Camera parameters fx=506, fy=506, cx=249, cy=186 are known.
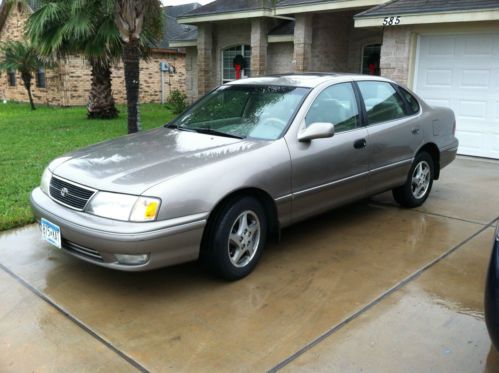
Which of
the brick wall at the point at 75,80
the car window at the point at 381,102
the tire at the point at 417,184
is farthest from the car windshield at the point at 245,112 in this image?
the brick wall at the point at 75,80

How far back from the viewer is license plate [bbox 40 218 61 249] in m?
3.89

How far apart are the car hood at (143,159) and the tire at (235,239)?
0.43m

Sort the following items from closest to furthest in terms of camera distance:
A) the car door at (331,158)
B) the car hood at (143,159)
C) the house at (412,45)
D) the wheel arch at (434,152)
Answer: the car hood at (143,159)
the car door at (331,158)
the wheel arch at (434,152)
the house at (412,45)

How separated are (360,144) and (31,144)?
8215mm

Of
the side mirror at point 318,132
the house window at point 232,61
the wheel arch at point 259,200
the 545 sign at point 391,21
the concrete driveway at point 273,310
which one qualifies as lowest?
the concrete driveway at point 273,310

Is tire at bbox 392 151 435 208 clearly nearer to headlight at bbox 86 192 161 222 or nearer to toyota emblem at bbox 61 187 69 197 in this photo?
headlight at bbox 86 192 161 222

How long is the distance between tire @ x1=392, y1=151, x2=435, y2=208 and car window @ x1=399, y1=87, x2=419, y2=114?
20.7 inches

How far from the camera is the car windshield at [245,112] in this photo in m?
4.61

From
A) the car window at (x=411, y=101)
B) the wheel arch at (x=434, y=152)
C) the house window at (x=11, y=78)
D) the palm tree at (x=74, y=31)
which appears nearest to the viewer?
the car window at (x=411, y=101)

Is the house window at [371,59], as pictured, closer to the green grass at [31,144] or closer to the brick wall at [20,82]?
the green grass at [31,144]

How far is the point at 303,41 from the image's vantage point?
43.9 ft

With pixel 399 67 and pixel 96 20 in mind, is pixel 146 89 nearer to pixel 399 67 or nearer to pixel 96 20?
pixel 96 20

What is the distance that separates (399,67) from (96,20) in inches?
298

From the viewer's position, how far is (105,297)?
3.88 metres
